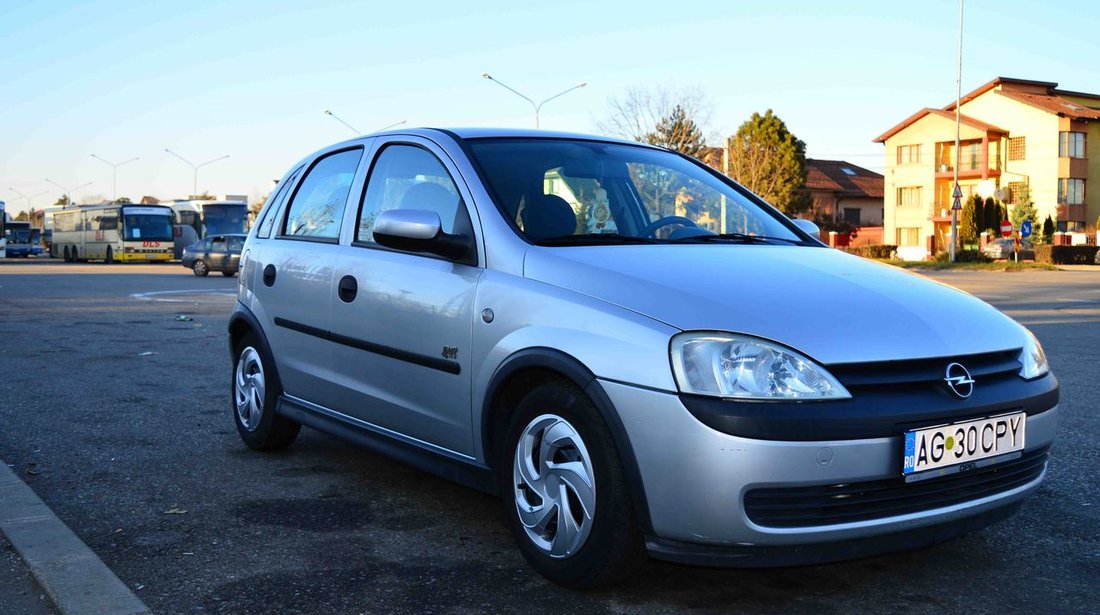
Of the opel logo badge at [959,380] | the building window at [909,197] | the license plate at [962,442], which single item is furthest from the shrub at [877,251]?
the opel logo badge at [959,380]

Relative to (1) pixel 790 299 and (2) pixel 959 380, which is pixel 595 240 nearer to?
(1) pixel 790 299

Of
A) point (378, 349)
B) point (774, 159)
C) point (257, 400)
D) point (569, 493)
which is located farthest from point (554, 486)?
point (774, 159)

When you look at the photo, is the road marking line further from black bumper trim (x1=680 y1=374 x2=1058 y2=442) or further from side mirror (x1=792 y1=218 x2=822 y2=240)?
black bumper trim (x1=680 y1=374 x2=1058 y2=442)

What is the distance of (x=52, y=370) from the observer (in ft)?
29.4

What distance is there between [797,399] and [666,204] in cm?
165

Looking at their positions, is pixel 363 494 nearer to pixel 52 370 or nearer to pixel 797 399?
pixel 797 399

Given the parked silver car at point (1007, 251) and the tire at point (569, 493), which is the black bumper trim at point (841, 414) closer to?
the tire at point (569, 493)

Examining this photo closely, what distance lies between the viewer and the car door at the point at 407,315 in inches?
156

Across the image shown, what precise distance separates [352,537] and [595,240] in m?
1.45

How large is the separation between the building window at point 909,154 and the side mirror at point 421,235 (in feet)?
222

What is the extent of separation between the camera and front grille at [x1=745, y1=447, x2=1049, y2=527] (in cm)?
305

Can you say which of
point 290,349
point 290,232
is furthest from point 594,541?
point 290,232

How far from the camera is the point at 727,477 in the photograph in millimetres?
3012

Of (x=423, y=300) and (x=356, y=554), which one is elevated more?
(x=423, y=300)
